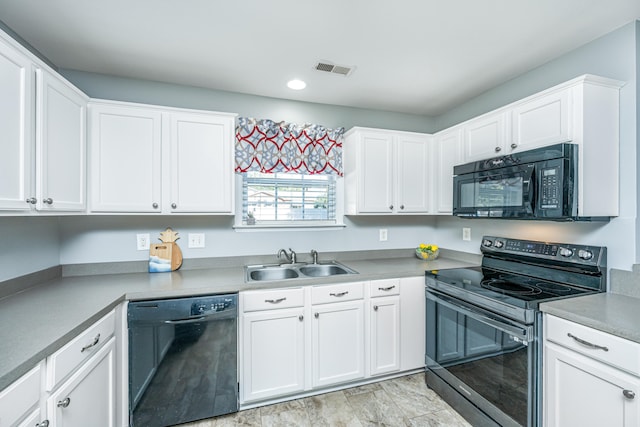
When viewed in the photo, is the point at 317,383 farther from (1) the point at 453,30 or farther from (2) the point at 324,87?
(1) the point at 453,30

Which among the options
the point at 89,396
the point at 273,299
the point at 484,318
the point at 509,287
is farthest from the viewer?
the point at 273,299

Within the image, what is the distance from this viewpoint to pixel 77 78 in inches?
86.7

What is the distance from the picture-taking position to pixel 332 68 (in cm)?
216

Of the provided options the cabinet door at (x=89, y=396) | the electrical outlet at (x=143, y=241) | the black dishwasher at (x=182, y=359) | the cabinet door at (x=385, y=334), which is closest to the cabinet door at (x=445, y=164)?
the cabinet door at (x=385, y=334)

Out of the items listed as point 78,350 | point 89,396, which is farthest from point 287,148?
point 89,396

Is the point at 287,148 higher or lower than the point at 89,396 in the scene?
higher

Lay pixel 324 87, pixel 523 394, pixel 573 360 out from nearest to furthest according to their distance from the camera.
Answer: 1. pixel 573 360
2. pixel 523 394
3. pixel 324 87

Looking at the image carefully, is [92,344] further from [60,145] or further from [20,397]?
[60,145]

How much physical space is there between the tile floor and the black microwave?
4.56ft

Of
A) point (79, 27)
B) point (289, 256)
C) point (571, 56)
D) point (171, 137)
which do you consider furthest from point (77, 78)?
point (571, 56)

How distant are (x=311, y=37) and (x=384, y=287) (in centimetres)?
179

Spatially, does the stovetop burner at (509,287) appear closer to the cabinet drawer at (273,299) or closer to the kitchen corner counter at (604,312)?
the kitchen corner counter at (604,312)

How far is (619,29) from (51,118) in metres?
3.21

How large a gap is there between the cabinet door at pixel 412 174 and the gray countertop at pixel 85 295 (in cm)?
54
